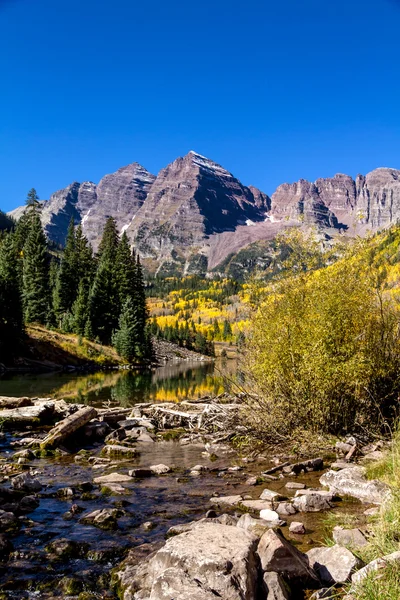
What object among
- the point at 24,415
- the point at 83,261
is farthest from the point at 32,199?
the point at 24,415

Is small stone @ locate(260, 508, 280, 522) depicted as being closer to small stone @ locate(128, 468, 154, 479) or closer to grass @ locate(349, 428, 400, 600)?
grass @ locate(349, 428, 400, 600)

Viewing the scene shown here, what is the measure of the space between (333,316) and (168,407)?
1360 cm

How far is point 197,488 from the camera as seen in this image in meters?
13.0

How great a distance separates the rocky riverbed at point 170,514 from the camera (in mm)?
6363

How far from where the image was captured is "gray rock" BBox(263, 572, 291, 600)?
596 centimetres

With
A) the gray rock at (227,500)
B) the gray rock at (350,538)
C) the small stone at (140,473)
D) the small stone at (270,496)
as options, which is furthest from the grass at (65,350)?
the gray rock at (350,538)

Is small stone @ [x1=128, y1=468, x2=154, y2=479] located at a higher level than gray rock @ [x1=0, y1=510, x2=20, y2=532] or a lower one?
lower

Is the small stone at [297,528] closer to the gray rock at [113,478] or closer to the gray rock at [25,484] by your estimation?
the gray rock at [113,478]

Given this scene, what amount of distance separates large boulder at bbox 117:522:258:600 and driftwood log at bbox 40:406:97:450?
11.8m

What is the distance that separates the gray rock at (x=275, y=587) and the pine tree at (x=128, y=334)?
82232mm

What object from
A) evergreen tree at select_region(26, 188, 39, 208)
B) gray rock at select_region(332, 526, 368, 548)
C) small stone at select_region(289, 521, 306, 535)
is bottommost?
small stone at select_region(289, 521, 306, 535)

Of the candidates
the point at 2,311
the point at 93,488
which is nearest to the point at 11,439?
the point at 93,488

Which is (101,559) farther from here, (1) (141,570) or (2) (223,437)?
(2) (223,437)

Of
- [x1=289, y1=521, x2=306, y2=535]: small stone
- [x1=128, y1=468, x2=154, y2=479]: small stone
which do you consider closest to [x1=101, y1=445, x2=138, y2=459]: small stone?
[x1=128, y1=468, x2=154, y2=479]: small stone
